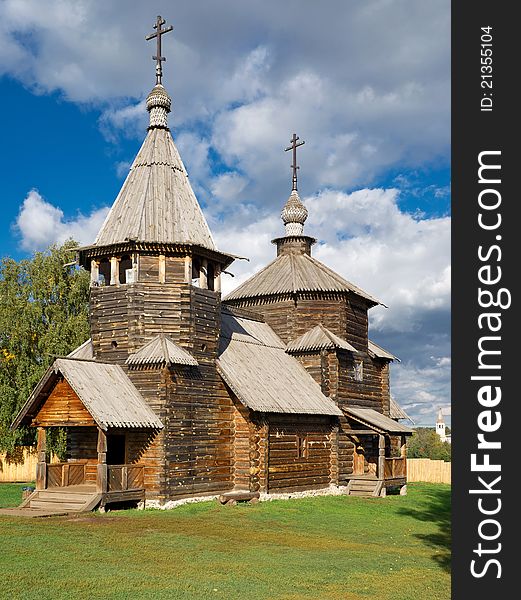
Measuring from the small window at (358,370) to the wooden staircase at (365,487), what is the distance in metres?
4.77

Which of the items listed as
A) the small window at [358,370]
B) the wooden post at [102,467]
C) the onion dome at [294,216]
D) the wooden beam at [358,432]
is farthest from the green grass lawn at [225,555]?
the onion dome at [294,216]

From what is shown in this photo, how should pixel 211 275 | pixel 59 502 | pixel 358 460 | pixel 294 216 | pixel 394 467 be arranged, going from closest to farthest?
pixel 59 502, pixel 211 275, pixel 394 467, pixel 358 460, pixel 294 216

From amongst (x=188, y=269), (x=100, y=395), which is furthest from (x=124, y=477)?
(x=188, y=269)

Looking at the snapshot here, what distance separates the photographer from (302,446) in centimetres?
2877

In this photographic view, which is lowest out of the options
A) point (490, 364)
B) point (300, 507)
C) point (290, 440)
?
point (300, 507)

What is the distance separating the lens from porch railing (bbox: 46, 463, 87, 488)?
929 inches

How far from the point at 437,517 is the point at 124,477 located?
419 inches

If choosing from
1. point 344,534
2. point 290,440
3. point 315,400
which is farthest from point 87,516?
point 315,400

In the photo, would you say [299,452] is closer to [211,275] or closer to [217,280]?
[217,280]

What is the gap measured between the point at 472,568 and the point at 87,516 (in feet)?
50.7

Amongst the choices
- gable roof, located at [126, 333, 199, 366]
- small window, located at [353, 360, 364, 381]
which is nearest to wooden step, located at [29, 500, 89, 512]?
gable roof, located at [126, 333, 199, 366]

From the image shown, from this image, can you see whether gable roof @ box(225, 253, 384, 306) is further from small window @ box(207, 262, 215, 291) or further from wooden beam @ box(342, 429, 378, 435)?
small window @ box(207, 262, 215, 291)

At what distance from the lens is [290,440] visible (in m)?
28.0

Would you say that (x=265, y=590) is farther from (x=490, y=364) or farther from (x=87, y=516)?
(x=87, y=516)
